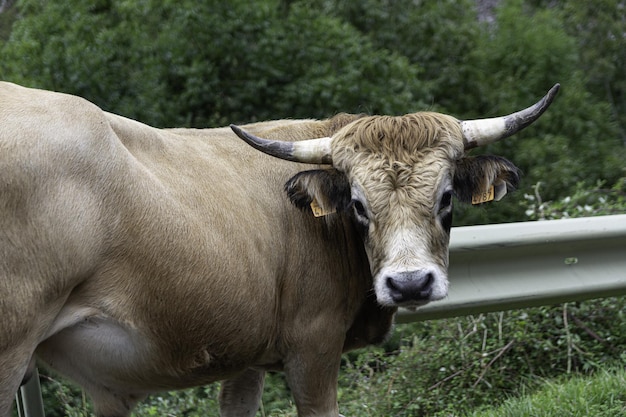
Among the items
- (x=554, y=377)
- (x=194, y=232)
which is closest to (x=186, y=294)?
(x=194, y=232)

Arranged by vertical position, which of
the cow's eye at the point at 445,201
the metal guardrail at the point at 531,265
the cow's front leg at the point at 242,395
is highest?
the cow's eye at the point at 445,201

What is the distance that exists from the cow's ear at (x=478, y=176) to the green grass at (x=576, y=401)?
127 centimetres

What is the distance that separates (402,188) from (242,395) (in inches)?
66.6

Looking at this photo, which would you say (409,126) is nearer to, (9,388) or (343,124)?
(343,124)

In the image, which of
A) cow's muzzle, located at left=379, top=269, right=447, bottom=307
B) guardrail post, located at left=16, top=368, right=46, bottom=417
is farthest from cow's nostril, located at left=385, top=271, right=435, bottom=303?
guardrail post, located at left=16, top=368, right=46, bottom=417

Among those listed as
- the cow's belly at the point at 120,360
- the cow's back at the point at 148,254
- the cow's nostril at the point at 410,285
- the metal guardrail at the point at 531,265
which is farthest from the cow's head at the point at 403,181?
the cow's belly at the point at 120,360

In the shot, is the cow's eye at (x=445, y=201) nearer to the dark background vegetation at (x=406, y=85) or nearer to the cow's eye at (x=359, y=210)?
the cow's eye at (x=359, y=210)

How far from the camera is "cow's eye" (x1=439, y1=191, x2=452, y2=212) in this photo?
197 inches

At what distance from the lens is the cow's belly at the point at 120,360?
4195 millimetres

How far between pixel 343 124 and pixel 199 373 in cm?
A: 177

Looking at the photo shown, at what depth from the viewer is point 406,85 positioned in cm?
1407

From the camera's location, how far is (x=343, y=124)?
5645mm

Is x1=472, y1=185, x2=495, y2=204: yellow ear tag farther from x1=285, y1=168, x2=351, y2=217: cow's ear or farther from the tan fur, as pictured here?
x1=285, y1=168, x2=351, y2=217: cow's ear

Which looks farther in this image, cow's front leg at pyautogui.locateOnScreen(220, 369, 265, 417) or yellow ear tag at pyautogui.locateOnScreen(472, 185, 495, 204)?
cow's front leg at pyautogui.locateOnScreen(220, 369, 265, 417)
